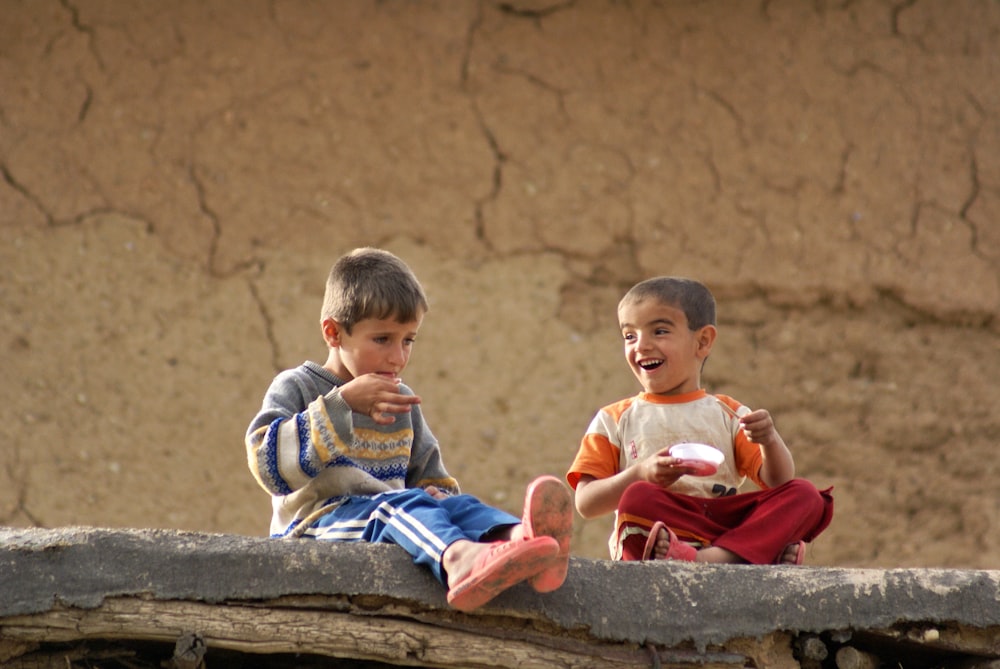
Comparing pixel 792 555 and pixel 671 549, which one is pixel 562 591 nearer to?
pixel 671 549

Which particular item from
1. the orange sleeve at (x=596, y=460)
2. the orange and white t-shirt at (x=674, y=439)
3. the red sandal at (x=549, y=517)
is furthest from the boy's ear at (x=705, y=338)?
the red sandal at (x=549, y=517)

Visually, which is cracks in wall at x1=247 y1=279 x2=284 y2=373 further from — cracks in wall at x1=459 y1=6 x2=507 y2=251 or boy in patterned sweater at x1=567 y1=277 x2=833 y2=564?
boy in patterned sweater at x1=567 y1=277 x2=833 y2=564

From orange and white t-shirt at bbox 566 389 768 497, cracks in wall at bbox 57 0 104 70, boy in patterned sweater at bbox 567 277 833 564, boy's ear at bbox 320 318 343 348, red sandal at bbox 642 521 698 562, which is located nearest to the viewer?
red sandal at bbox 642 521 698 562

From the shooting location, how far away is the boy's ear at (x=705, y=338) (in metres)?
3.51

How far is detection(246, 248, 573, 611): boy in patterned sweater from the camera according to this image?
2.41 metres

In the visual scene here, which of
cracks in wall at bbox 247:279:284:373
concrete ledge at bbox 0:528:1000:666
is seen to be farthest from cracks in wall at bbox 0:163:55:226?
concrete ledge at bbox 0:528:1000:666

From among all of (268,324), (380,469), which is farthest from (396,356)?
(268,324)

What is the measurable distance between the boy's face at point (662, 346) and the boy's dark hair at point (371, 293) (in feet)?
1.88

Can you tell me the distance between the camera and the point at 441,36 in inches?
219

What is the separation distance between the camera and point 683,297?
138 inches

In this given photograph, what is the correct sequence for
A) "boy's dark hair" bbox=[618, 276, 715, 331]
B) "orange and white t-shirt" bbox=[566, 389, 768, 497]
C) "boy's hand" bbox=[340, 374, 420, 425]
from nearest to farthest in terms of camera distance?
"boy's hand" bbox=[340, 374, 420, 425], "orange and white t-shirt" bbox=[566, 389, 768, 497], "boy's dark hair" bbox=[618, 276, 715, 331]

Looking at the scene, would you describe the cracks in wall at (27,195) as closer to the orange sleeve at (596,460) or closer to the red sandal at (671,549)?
the orange sleeve at (596,460)

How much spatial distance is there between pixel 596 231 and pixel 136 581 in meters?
3.29

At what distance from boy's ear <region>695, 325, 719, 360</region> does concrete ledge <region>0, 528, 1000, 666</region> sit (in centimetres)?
88
